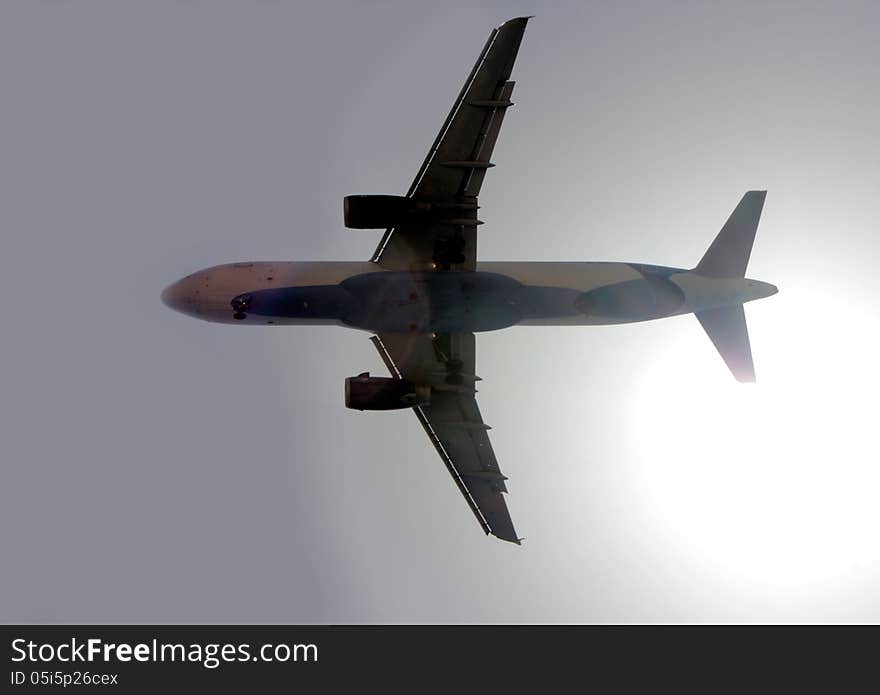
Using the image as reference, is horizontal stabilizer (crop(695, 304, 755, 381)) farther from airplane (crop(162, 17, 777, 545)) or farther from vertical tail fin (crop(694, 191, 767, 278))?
vertical tail fin (crop(694, 191, 767, 278))

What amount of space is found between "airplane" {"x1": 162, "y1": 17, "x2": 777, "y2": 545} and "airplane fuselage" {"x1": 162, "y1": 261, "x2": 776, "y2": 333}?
0.04m

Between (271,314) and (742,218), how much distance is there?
1740 centimetres

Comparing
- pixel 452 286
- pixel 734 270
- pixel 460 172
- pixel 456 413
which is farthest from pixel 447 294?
pixel 734 270

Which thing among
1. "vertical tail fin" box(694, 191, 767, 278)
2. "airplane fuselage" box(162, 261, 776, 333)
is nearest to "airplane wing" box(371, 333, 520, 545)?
"airplane fuselage" box(162, 261, 776, 333)

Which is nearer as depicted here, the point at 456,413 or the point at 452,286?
the point at 452,286

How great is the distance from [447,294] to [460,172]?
4.23 meters

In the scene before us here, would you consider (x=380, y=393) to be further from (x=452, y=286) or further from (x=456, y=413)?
(x=452, y=286)

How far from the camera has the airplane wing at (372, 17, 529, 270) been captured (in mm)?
30141

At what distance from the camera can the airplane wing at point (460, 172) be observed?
3014 centimetres

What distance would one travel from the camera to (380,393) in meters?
33.1

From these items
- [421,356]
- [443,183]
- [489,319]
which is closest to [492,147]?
[443,183]

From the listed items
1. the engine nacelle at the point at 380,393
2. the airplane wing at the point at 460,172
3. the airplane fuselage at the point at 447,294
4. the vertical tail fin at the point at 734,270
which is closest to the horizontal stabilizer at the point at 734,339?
the vertical tail fin at the point at 734,270

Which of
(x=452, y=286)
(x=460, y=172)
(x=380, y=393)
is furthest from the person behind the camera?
(x=380, y=393)
